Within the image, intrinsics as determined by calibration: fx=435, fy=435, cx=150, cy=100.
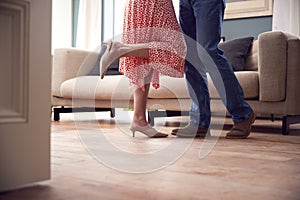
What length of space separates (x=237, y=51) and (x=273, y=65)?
2.58 ft

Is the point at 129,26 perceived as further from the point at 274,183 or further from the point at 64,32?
the point at 64,32

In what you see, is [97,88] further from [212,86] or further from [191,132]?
[191,132]

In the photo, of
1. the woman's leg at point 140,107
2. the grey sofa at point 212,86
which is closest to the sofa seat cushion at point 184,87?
the grey sofa at point 212,86

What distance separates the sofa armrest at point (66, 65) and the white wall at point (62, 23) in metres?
2.12

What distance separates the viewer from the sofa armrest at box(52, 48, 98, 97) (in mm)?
3268

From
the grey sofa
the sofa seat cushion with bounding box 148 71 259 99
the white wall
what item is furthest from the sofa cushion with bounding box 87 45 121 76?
the white wall

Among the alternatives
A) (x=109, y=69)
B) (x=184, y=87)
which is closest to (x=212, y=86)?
(x=184, y=87)

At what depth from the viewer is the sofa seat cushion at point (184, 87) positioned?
94.9 inches

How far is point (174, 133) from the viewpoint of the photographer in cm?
203

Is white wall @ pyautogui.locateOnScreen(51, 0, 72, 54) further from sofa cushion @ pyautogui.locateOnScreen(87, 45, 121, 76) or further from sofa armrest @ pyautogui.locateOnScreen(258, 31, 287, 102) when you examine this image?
sofa armrest @ pyautogui.locateOnScreen(258, 31, 287, 102)

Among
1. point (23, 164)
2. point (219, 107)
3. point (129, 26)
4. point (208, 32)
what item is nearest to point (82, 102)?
point (219, 107)

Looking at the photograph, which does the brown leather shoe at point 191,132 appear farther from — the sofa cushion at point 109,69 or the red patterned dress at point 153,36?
the sofa cushion at point 109,69

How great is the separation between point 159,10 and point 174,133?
0.57m

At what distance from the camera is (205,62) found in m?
1.96
